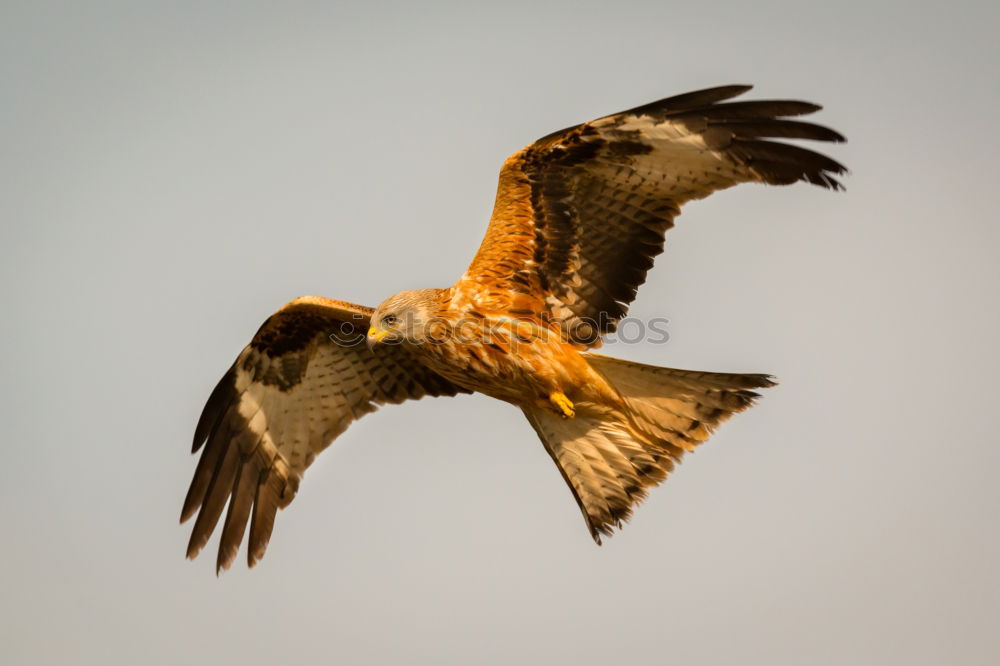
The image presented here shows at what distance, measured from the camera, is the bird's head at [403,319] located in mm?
8641

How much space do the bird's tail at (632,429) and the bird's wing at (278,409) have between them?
1464 millimetres

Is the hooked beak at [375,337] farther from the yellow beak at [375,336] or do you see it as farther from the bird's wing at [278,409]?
the bird's wing at [278,409]

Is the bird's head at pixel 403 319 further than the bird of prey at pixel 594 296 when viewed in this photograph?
Yes

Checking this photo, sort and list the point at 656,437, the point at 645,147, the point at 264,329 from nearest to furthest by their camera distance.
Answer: the point at 645,147 → the point at 656,437 → the point at 264,329

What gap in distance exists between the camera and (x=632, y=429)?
9102 millimetres

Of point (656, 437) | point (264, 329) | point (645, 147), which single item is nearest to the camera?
point (645, 147)

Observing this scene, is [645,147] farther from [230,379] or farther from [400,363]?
[230,379]

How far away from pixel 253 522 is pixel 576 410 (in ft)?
10.1

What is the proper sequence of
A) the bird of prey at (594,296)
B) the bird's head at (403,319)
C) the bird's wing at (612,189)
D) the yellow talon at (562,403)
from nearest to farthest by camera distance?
1. the bird's wing at (612,189)
2. the bird of prey at (594,296)
3. the bird's head at (403,319)
4. the yellow talon at (562,403)

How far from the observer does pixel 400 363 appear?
10367mm

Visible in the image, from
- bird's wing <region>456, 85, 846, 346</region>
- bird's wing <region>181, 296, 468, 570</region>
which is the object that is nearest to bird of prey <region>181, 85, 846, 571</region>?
bird's wing <region>456, 85, 846, 346</region>

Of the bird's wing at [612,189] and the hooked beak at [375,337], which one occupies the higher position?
the bird's wing at [612,189]

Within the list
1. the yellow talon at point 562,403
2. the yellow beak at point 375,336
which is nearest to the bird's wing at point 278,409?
the yellow beak at point 375,336

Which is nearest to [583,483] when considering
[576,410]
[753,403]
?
[576,410]
